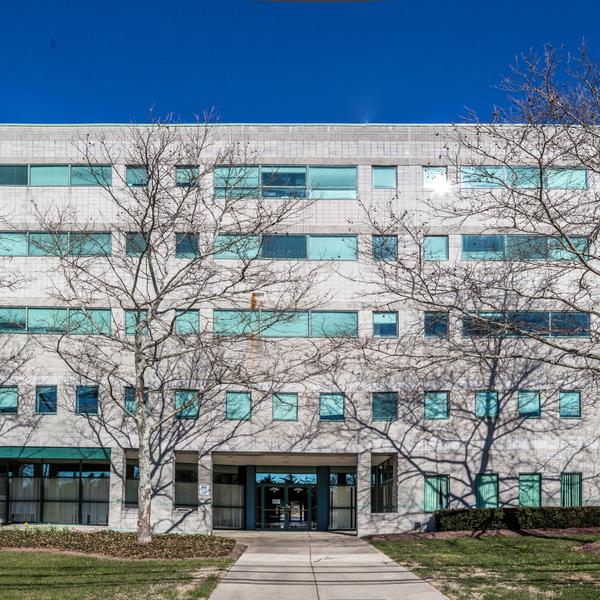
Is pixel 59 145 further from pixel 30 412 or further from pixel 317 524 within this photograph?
pixel 317 524

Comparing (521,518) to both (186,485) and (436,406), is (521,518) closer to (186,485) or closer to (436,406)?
(436,406)

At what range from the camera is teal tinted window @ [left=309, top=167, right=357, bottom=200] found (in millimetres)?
32906

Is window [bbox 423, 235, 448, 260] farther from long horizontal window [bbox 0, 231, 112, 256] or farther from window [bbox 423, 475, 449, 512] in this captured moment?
long horizontal window [bbox 0, 231, 112, 256]

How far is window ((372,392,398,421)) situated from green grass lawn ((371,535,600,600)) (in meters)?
6.49

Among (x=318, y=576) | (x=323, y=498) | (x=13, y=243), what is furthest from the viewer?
(x=323, y=498)

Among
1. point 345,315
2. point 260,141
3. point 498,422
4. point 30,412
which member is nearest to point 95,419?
point 30,412

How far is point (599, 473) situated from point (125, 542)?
17.6 meters

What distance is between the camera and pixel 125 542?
22844mm

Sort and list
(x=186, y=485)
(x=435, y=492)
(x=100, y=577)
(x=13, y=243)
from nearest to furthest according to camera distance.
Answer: (x=100, y=577), (x=435, y=492), (x=13, y=243), (x=186, y=485)

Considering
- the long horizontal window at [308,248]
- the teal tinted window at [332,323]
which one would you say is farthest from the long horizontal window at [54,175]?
the teal tinted window at [332,323]

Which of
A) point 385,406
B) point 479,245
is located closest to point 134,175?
point 385,406

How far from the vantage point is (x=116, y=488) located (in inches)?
1225

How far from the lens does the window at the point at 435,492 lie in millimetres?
31141

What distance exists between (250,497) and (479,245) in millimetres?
13733
